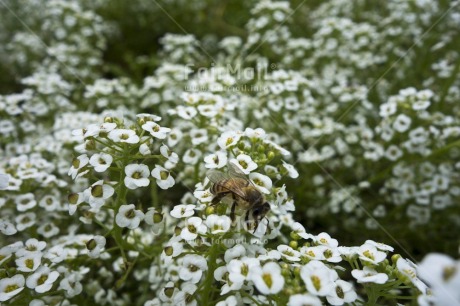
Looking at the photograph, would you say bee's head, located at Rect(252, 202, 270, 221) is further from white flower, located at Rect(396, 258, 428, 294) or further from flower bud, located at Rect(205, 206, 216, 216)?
white flower, located at Rect(396, 258, 428, 294)

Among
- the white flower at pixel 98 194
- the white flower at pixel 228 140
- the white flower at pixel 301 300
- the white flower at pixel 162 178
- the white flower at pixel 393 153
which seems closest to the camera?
the white flower at pixel 301 300

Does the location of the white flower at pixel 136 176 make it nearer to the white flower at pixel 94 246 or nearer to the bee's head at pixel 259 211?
the white flower at pixel 94 246

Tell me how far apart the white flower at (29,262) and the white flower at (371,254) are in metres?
1.44

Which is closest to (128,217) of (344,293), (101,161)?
(101,161)

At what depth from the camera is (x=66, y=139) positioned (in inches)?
118

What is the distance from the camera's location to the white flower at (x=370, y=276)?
5.47ft

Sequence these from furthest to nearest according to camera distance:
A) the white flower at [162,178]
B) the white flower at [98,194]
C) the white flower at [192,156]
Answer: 1. the white flower at [192,156]
2. the white flower at [162,178]
3. the white flower at [98,194]

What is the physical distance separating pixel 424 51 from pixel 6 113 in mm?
3643

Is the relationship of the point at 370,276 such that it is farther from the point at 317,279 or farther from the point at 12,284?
the point at 12,284

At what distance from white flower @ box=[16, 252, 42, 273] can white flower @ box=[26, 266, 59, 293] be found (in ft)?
0.09

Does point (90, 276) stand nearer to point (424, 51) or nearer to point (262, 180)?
point (262, 180)

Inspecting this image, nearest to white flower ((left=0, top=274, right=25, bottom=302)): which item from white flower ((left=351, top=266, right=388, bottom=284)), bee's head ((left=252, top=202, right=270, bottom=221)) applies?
bee's head ((left=252, top=202, right=270, bottom=221))

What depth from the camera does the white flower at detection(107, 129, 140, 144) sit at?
6.33 ft

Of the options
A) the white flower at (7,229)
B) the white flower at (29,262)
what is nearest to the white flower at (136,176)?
the white flower at (29,262)
